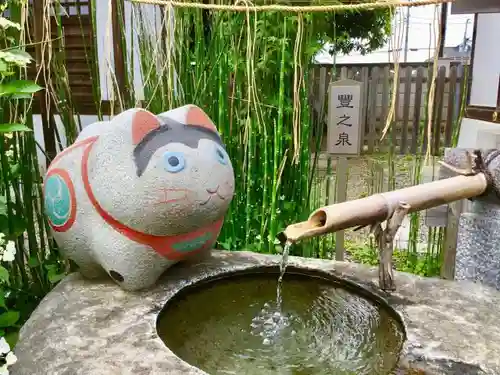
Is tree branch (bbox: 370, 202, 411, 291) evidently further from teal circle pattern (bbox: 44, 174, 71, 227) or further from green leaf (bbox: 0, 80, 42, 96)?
green leaf (bbox: 0, 80, 42, 96)

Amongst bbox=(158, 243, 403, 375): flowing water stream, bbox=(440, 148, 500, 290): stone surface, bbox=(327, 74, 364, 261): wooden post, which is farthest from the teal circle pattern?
bbox=(440, 148, 500, 290): stone surface

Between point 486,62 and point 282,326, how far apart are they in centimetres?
325

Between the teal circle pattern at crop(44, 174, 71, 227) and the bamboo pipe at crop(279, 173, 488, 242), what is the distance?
2.57 ft

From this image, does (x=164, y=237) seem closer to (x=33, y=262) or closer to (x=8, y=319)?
(x=8, y=319)

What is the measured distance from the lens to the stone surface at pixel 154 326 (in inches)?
54.5

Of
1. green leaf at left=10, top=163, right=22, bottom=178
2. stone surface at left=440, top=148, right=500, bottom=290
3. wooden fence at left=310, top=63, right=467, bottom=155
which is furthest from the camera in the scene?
wooden fence at left=310, top=63, right=467, bottom=155

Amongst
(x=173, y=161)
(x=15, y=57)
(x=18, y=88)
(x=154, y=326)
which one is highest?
(x=15, y=57)

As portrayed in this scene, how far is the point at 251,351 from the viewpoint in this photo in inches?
64.8

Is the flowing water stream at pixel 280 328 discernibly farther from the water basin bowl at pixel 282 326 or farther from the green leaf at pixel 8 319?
the green leaf at pixel 8 319

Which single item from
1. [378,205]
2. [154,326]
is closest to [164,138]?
[154,326]

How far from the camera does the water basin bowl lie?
155 centimetres

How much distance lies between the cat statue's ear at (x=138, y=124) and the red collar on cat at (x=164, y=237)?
0.19 metres

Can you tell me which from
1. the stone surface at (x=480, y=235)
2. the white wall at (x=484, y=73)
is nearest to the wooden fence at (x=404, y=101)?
the white wall at (x=484, y=73)

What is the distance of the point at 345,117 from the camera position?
8.49ft
